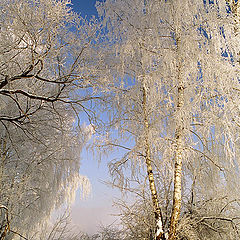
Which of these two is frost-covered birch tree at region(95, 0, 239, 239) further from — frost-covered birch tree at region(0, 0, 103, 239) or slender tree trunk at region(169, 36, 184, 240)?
frost-covered birch tree at region(0, 0, 103, 239)

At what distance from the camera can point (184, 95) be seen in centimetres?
457

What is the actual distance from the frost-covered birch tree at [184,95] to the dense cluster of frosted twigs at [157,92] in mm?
20

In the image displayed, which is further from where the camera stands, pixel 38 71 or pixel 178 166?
pixel 38 71

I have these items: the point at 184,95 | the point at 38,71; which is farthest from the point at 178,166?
the point at 38,71

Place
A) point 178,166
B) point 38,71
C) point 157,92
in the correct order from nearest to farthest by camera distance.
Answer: point 178,166, point 38,71, point 157,92

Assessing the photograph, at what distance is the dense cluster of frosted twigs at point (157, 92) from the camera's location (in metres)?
4.15

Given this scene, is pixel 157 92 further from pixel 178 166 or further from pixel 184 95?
pixel 178 166

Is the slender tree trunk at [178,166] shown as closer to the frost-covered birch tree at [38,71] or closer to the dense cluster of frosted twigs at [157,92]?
the dense cluster of frosted twigs at [157,92]

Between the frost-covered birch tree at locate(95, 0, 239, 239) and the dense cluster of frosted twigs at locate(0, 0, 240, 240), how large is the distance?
20 millimetres

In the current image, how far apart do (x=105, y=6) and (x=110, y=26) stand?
56 centimetres

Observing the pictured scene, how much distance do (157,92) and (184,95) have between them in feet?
1.92

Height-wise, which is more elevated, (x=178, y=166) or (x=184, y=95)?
(x=184, y=95)

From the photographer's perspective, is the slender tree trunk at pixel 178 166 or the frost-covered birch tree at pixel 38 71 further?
the frost-covered birch tree at pixel 38 71

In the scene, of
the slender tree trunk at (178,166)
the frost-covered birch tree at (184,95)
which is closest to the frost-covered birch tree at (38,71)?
the frost-covered birch tree at (184,95)
